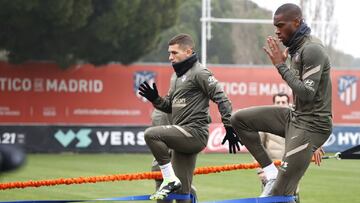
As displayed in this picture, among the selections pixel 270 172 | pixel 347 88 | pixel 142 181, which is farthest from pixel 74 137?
pixel 270 172

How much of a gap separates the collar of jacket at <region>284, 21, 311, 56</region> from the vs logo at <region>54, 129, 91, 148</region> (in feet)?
80.9

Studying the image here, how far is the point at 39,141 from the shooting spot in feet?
110

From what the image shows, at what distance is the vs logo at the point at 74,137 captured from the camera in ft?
110

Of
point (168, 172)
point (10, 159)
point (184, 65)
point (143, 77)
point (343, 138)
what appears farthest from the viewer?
point (143, 77)

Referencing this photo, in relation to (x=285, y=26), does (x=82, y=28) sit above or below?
below

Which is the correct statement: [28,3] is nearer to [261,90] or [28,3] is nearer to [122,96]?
[122,96]

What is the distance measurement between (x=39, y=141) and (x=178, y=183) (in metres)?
23.2

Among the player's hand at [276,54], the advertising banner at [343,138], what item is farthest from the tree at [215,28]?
the player's hand at [276,54]

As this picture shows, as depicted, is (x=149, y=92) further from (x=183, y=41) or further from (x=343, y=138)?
(x=343, y=138)

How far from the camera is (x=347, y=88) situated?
141ft

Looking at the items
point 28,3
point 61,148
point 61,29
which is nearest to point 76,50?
point 61,29

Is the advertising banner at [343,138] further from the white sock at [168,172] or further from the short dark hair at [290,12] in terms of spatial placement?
the short dark hair at [290,12]

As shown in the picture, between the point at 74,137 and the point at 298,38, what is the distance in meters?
25.1

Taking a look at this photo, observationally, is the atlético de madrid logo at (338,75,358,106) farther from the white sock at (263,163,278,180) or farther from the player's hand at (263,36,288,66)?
the player's hand at (263,36,288,66)
